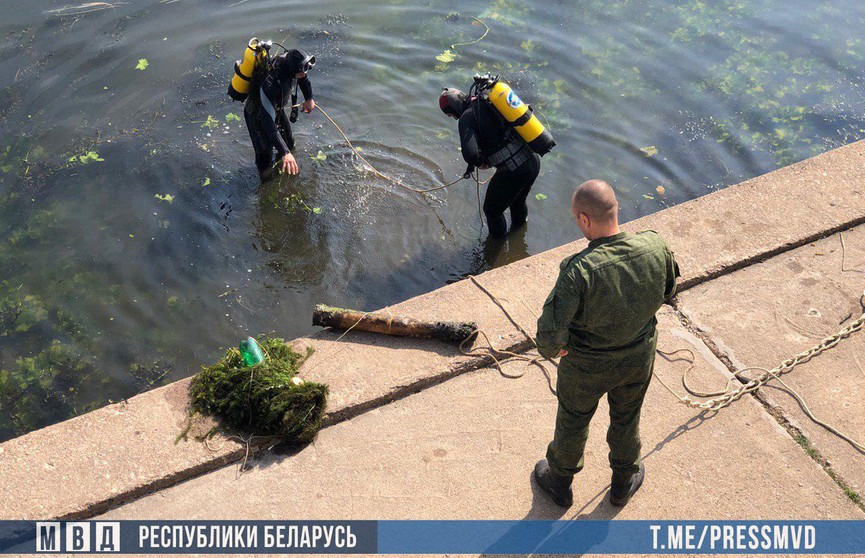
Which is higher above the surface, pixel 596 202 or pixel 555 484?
pixel 596 202

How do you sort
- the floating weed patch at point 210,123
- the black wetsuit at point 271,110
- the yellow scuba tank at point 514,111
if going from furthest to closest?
the floating weed patch at point 210,123 < the black wetsuit at point 271,110 < the yellow scuba tank at point 514,111

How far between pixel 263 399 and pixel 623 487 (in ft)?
7.15

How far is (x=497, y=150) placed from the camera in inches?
255

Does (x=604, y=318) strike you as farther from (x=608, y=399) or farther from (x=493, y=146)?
(x=493, y=146)

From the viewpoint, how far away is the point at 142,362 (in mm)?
6301

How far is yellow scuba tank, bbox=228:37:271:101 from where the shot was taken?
7.12 m

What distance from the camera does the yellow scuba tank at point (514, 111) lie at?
6.09m

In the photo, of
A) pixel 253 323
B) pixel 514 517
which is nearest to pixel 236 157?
pixel 253 323

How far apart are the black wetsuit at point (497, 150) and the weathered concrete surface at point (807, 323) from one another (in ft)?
5.97

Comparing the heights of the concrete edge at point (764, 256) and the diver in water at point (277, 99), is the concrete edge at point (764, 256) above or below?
below

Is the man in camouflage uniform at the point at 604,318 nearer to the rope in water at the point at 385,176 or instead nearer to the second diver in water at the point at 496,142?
the second diver in water at the point at 496,142

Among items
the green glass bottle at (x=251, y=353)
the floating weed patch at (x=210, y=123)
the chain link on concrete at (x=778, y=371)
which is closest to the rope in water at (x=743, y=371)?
the chain link on concrete at (x=778, y=371)

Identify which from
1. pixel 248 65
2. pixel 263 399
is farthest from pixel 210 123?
pixel 263 399

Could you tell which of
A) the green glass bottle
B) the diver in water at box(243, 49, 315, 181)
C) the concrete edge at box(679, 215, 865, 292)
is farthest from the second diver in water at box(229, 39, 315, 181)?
the concrete edge at box(679, 215, 865, 292)
